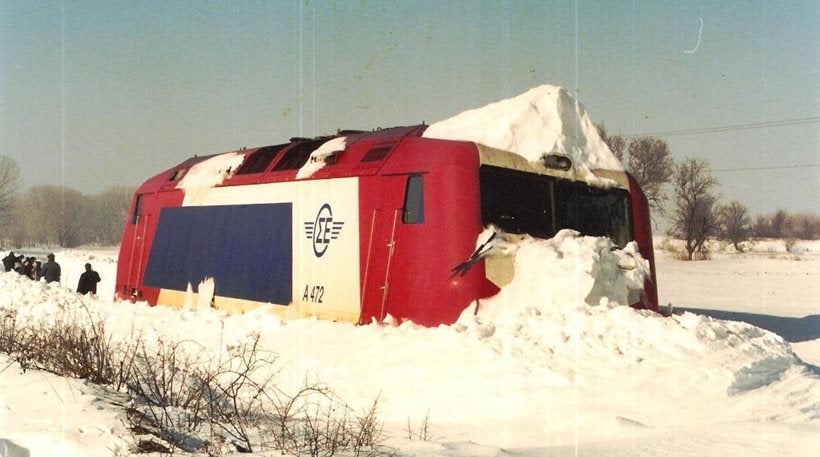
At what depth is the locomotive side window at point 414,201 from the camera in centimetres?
888

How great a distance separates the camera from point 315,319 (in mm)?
9672

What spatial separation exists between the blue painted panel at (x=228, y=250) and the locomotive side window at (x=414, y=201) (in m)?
2.32

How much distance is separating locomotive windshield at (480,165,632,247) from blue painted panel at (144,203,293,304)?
332 centimetres

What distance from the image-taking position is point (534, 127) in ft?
30.3

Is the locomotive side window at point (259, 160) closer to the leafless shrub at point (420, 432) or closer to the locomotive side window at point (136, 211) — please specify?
the locomotive side window at point (136, 211)

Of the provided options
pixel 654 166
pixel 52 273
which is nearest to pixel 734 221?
pixel 654 166

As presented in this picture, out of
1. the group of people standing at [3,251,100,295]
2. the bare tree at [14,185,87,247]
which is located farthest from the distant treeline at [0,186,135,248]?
the group of people standing at [3,251,100,295]

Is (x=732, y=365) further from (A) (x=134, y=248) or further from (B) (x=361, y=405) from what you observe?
(A) (x=134, y=248)

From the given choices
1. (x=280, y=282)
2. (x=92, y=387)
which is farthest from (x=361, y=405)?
(x=280, y=282)

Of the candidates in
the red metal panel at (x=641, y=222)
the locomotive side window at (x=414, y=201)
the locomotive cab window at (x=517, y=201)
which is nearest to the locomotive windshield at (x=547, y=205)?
the locomotive cab window at (x=517, y=201)

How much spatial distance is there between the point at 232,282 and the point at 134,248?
4.12 m

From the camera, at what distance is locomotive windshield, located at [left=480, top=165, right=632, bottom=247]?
8734 millimetres

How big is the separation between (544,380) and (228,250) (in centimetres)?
687

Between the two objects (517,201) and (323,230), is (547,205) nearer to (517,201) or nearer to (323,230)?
(517,201)
